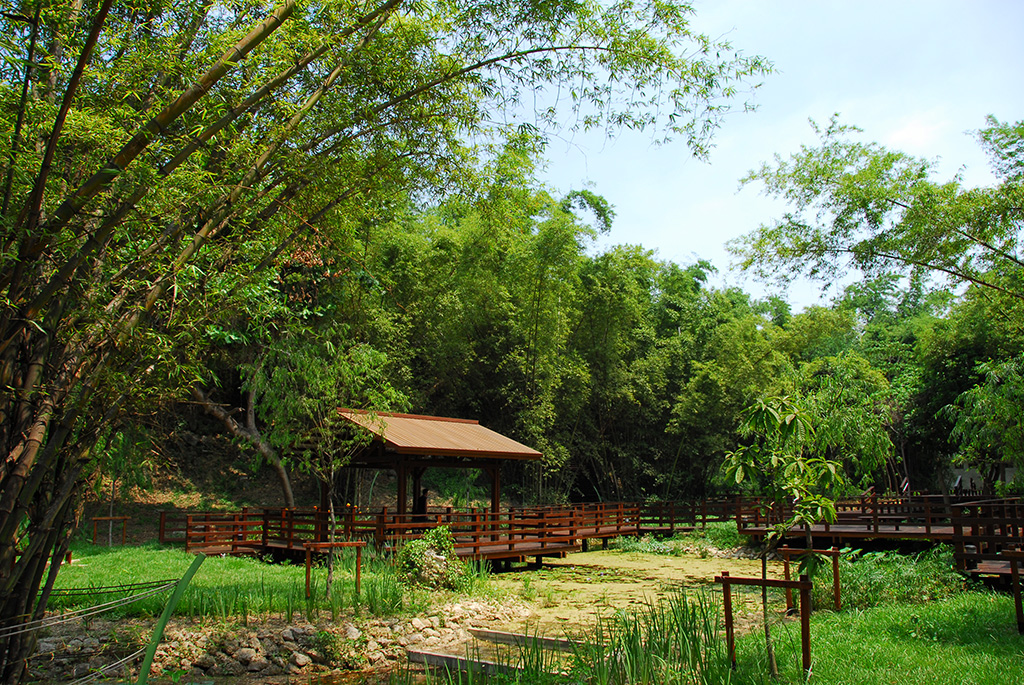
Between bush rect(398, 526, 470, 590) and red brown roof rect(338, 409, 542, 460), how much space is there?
4.90ft

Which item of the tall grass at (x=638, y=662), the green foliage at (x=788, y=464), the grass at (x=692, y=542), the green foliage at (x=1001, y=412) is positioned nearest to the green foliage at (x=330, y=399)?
the tall grass at (x=638, y=662)

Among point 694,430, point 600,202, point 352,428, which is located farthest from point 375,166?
point 694,430

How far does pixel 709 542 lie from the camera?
16.0 meters

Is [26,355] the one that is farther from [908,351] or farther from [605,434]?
[908,351]

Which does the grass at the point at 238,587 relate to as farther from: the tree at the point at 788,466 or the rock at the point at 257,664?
the tree at the point at 788,466

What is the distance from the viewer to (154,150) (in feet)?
12.2

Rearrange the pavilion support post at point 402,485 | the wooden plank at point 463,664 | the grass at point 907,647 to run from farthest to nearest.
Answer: the pavilion support post at point 402,485 < the wooden plank at point 463,664 < the grass at point 907,647

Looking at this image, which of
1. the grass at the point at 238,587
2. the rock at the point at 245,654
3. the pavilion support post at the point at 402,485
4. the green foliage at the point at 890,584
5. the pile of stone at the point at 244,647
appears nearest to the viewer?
the pile of stone at the point at 244,647

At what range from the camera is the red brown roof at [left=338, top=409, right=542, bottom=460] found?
1013 centimetres

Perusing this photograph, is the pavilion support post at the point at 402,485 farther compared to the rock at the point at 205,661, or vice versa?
the pavilion support post at the point at 402,485

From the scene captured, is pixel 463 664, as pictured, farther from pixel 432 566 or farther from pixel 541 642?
pixel 432 566

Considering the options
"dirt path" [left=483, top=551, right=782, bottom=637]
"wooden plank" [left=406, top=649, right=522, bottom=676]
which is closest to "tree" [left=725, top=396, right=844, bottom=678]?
"wooden plank" [left=406, top=649, right=522, bottom=676]

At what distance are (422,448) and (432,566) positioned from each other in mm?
1894

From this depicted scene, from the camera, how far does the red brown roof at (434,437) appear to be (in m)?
10.1
